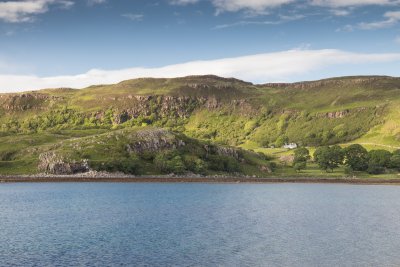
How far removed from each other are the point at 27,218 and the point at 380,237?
199ft

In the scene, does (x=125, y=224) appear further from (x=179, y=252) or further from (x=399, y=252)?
(x=399, y=252)

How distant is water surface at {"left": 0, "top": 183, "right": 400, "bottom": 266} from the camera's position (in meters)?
59.0

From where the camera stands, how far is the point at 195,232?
77938mm

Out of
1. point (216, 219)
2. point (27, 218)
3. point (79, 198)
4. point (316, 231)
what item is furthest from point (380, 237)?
point (79, 198)

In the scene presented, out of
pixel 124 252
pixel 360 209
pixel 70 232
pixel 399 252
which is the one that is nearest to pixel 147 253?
pixel 124 252

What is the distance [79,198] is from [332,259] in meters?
88.3

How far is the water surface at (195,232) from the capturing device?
194ft

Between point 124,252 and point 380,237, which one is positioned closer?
point 124,252

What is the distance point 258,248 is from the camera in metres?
65.6

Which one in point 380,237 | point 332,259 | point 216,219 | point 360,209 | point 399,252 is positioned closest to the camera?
point 332,259

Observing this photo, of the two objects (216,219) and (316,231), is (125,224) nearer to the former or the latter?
(216,219)

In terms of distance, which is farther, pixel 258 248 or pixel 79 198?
pixel 79 198

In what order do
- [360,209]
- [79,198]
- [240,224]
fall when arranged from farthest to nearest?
[79,198]
[360,209]
[240,224]

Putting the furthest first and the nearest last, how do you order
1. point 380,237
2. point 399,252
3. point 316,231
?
point 316,231 → point 380,237 → point 399,252
